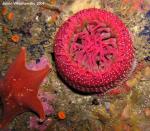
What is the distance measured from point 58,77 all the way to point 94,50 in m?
1.01

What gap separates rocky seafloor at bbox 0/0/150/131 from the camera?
3971 millimetres

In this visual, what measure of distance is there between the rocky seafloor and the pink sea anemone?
43cm

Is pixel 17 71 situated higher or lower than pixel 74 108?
higher

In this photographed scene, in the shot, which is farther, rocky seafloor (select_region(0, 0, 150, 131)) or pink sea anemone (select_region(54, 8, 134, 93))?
rocky seafloor (select_region(0, 0, 150, 131))

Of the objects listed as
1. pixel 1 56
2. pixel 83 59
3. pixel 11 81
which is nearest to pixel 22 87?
pixel 11 81

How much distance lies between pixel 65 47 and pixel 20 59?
0.80 m

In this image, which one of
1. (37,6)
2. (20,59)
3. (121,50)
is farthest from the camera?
(37,6)

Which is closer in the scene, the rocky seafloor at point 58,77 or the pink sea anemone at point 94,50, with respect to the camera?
the pink sea anemone at point 94,50

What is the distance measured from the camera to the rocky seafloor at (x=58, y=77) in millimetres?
3971

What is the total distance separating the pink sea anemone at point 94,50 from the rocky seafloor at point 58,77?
43 centimetres

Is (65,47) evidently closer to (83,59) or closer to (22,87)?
(83,59)

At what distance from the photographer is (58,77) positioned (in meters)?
4.30

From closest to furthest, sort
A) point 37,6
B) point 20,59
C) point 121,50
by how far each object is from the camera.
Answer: point 121,50 < point 20,59 < point 37,6

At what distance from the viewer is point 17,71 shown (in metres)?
4.12
